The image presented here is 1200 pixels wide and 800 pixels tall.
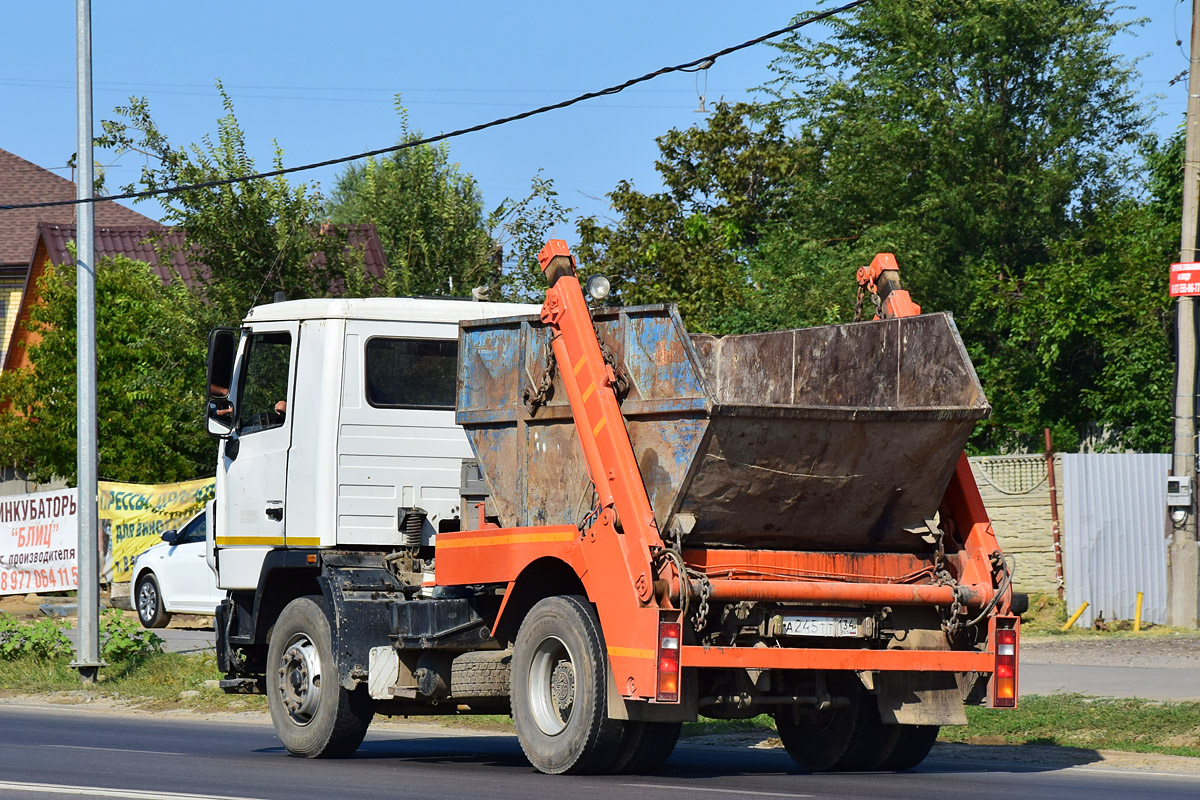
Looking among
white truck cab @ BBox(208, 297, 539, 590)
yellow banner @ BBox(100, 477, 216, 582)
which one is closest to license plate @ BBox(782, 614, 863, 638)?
white truck cab @ BBox(208, 297, 539, 590)

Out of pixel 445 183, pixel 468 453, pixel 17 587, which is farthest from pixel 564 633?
pixel 17 587

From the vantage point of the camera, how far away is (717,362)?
1089cm

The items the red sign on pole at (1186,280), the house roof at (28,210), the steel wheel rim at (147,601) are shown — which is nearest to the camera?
the red sign on pole at (1186,280)

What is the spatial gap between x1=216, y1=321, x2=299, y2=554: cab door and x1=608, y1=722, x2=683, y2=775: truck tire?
3.09m

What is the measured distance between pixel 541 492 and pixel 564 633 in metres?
0.97

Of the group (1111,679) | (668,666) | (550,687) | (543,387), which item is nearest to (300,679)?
(550,687)

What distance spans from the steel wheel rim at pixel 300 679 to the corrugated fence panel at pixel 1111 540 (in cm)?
1089

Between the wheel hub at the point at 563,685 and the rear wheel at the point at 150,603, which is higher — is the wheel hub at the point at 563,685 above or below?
above

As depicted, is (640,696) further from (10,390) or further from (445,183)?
(10,390)

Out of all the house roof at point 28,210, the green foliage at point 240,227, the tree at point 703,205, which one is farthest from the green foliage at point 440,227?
the house roof at point 28,210

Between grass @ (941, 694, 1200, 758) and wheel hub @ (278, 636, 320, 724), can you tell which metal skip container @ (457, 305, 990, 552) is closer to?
wheel hub @ (278, 636, 320, 724)

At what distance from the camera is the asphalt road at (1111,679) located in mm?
13430

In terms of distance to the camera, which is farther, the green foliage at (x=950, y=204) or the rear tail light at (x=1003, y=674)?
the green foliage at (x=950, y=204)

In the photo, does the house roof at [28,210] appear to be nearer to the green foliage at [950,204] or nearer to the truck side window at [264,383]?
the green foliage at [950,204]
